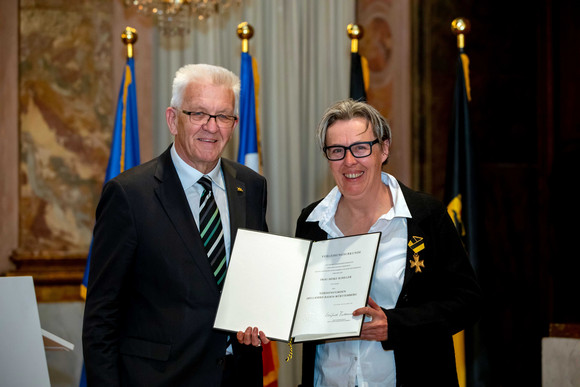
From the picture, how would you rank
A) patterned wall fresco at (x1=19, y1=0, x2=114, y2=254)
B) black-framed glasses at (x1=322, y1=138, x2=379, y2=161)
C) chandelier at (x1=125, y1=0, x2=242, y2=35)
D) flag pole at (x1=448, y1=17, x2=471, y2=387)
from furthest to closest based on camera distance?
patterned wall fresco at (x1=19, y1=0, x2=114, y2=254) < flag pole at (x1=448, y1=17, x2=471, y2=387) < chandelier at (x1=125, y1=0, x2=242, y2=35) < black-framed glasses at (x1=322, y1=138, x2=379, y2=161)

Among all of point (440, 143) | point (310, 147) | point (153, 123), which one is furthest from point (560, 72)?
point (153, 123)

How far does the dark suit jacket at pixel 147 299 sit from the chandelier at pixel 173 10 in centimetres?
214

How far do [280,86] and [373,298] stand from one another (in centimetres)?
339

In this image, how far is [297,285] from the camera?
2447 mm

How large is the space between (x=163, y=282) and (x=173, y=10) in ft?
7.95

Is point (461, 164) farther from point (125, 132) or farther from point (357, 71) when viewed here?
point (125, 132)

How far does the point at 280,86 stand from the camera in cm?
570

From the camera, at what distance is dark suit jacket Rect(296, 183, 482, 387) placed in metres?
2.47

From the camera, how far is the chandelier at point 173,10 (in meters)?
4.35

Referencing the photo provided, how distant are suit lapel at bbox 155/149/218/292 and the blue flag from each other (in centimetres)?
204

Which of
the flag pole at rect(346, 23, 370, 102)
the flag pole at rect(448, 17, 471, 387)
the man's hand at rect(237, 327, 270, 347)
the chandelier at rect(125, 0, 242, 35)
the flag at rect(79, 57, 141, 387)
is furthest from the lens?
the flag pole at rect(346, 23, 370, 102)

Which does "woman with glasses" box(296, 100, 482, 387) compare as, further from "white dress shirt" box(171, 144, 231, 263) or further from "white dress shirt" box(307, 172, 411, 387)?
"white dress shirt" box(171, 144, 231, 263)

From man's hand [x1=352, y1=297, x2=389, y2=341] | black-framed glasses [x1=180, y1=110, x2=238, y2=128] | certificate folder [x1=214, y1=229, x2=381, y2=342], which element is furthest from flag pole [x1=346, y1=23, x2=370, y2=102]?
man's hand [x1=352, y1=297, x2=389, y2=341]

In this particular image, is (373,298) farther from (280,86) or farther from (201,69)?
(280,86)
